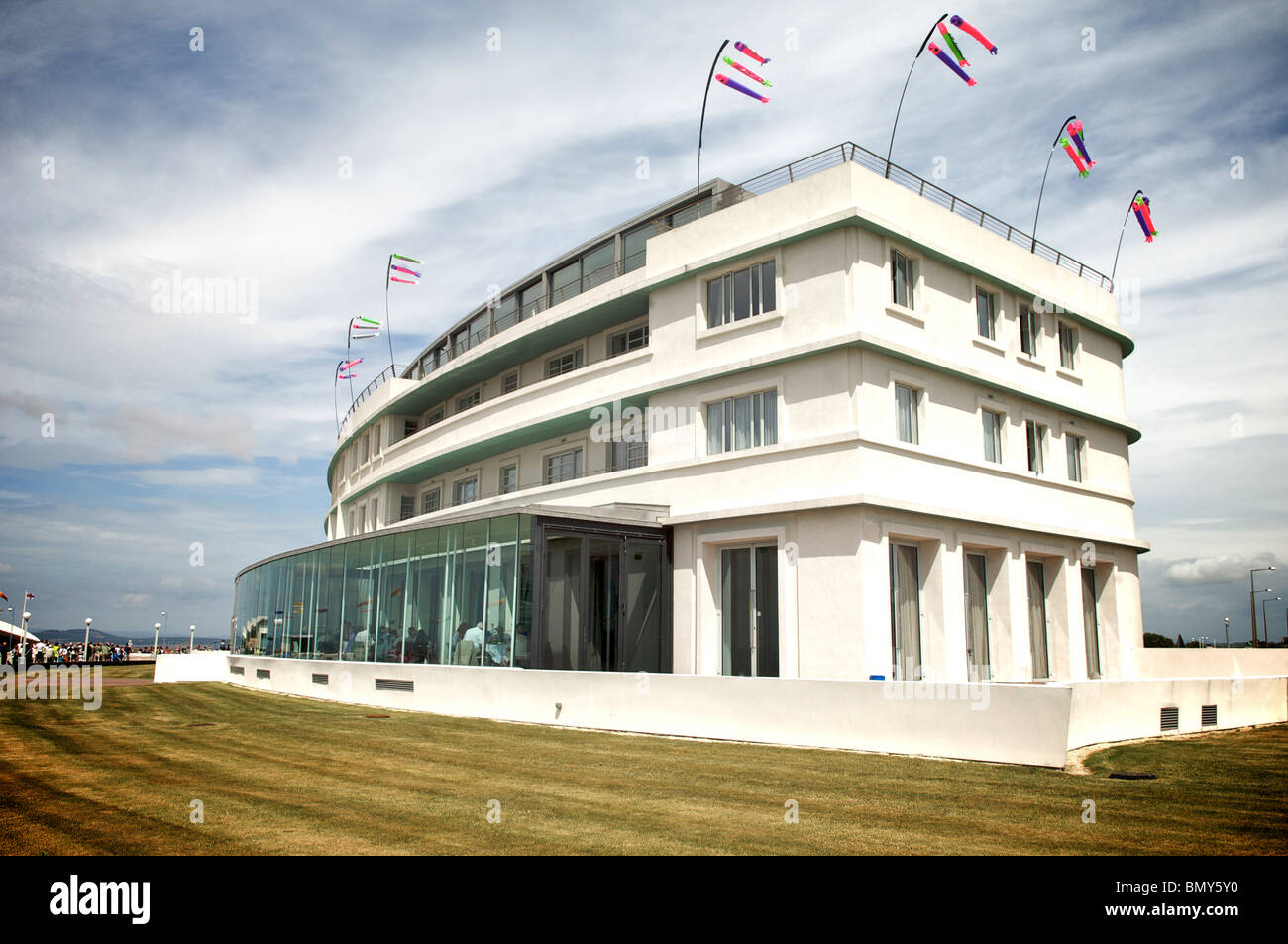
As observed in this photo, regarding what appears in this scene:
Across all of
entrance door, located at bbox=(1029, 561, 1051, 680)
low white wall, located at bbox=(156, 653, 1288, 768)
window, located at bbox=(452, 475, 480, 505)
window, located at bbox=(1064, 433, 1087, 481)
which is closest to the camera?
low white wall, located at bbox=(156, 653, 1288, 768)

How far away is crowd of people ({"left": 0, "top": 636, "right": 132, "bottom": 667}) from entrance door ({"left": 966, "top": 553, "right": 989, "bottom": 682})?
46353 millimetres

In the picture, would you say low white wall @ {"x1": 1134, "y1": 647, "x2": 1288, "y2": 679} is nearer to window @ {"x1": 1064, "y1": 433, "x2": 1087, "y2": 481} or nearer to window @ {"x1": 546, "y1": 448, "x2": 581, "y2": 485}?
window @ {"x1": 1064, "y1": 433, "x2": 1087, "y2": 481}

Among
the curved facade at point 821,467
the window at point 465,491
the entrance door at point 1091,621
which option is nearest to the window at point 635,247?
the curved facade at point 821,467

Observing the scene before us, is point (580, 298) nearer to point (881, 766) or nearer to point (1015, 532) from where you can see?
point (1015, 532)

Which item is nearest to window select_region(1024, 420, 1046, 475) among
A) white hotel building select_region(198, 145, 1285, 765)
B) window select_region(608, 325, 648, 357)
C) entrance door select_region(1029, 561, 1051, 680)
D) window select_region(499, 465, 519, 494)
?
white hotel building select_region(198, 145, 1285, 765)

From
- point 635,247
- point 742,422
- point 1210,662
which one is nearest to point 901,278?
point 742,422

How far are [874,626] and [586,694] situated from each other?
21.8 ft

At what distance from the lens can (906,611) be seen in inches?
867

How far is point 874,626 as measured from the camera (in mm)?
20438

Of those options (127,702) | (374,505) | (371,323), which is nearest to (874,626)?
(127,702)

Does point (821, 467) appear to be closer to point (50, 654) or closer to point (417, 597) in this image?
point (417, 597)

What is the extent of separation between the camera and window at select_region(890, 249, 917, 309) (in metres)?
22.9

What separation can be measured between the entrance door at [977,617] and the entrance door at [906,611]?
2.23 meters

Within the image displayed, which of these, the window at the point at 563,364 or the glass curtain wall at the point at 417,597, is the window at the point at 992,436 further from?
the window at the point at 563,364
